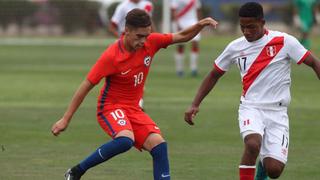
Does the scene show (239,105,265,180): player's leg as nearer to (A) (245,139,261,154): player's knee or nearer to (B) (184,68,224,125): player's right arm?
(A) (245,139,261,154): player's knee

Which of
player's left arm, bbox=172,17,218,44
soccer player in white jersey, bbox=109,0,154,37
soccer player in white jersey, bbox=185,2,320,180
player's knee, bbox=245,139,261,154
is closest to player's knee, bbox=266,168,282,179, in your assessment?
soccer player in white jersey, bbox=185,2,320,180

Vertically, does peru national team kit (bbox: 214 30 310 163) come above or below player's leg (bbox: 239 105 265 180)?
above

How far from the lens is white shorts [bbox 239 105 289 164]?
9.69 metres

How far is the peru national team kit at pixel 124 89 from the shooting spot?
32.7ft

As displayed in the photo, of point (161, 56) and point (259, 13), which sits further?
point (161, 56)

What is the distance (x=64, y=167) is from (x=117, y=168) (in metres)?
0.62

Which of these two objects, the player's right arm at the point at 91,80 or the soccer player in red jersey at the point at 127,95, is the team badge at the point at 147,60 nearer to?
the soccer player in red jersey at the point at 127,95

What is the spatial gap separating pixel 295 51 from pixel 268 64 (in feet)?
0.98

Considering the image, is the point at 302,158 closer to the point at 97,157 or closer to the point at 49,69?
the point at 97,157

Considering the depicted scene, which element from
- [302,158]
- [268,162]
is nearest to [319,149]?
[302,158]

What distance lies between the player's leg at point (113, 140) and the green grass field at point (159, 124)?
1.14m

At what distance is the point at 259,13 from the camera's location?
9.76m

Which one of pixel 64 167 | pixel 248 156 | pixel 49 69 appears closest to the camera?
pixel 248 156

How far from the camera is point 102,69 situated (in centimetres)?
988
